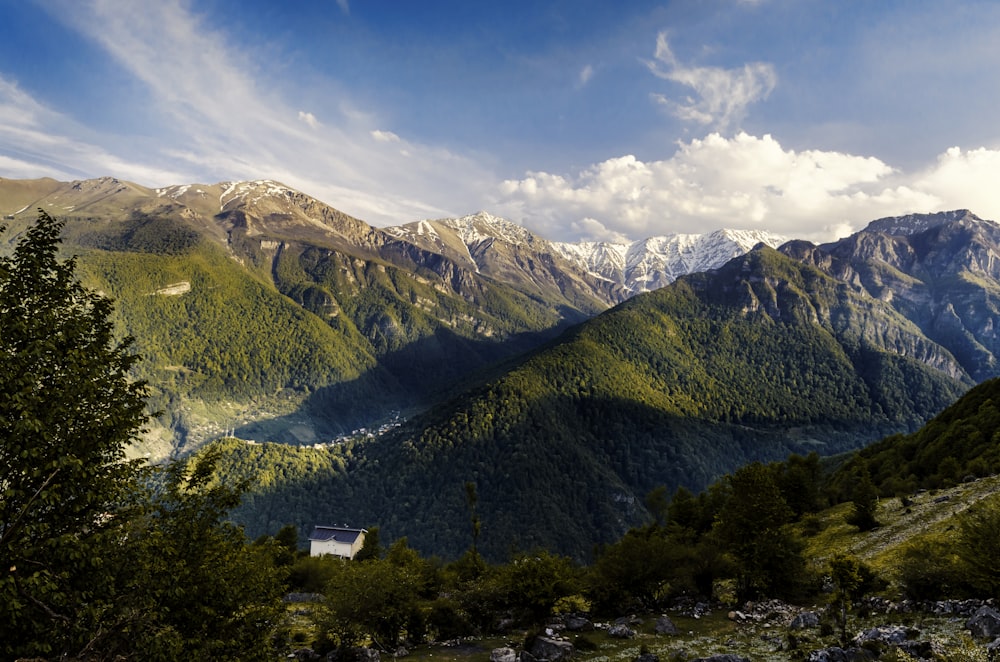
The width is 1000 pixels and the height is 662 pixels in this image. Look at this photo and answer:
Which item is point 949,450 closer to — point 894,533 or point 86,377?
point 894,533

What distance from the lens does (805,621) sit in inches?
1156

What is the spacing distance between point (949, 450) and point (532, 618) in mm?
62849

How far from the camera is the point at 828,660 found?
2097 centimetres

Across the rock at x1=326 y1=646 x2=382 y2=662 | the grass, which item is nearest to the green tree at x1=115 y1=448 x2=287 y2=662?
the rock at x1=326 y1=646 x2=382 y2=662

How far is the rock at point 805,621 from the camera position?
95.2 feet

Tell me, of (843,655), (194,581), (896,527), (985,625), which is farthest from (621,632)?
(896,527)

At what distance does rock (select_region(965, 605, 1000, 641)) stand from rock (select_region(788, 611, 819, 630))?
822cm

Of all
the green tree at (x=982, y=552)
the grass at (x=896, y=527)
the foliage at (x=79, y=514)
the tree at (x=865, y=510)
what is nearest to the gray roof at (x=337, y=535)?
the grass at (x=896, y=527)

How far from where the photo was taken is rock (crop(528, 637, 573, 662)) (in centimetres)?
3038

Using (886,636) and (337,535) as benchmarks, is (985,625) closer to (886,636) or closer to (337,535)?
(886,636)

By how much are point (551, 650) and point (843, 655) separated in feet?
Answer: 52.6

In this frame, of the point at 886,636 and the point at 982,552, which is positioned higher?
the point at 982,552

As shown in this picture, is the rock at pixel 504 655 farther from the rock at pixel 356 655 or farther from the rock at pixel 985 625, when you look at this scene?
the rock at pixel 985 625

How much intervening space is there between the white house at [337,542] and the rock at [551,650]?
12628cm
